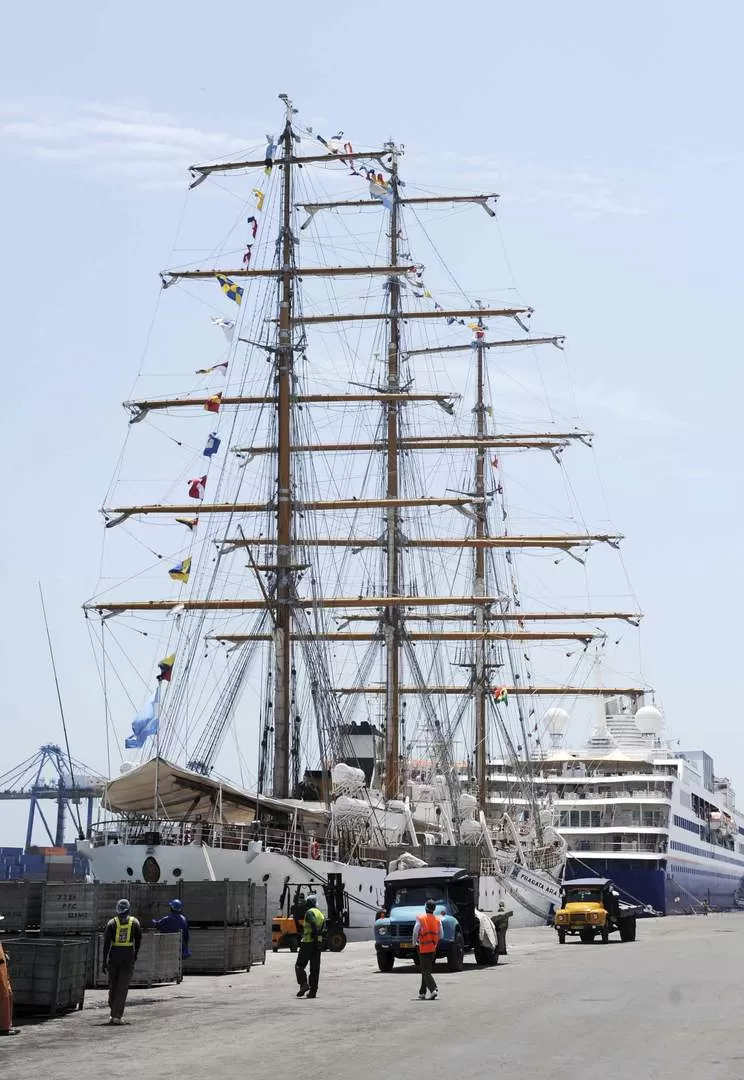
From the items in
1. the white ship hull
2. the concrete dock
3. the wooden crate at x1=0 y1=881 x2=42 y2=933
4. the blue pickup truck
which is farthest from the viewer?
the white ship hull

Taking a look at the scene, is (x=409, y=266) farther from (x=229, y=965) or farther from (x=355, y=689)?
(x=229, y=965)

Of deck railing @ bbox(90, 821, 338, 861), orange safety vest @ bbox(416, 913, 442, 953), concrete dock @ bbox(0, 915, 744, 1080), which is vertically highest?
deck railing @ bbox(90, 821, 338, 861)

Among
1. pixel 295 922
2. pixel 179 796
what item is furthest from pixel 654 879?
pixel 295 922

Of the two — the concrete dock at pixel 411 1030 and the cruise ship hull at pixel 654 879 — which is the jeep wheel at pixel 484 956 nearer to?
the concrete dock at pixel 411 1030

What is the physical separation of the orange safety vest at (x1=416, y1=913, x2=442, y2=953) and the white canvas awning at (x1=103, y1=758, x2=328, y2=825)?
19095 millimetres

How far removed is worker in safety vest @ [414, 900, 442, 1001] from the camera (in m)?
20.5

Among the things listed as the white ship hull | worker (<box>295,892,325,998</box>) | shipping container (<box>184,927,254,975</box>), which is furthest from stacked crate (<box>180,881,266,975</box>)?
the white ship hull

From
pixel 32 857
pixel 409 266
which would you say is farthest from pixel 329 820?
pixel 32 857

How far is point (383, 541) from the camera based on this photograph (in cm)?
6353

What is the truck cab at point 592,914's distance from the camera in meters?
38.2

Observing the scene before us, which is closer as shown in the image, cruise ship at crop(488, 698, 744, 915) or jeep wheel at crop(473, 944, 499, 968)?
jeep wheel at crop(473, 944, 499, 968)

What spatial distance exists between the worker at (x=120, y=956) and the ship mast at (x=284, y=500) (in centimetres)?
2927

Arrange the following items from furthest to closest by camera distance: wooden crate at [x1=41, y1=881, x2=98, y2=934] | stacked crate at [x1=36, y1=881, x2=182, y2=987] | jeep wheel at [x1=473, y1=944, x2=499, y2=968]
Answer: jeep wheel at [x1=473, y1=944, x2=499, y2=968], wooden crate at [x1=41, y1=881, x2=98, y2=934], stacked crate at [x1=36, y1=881, x2=182, y2=987]

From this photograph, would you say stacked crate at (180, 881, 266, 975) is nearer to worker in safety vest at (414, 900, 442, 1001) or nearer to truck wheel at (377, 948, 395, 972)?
truck wheel at (377, 948, 395, 972)
